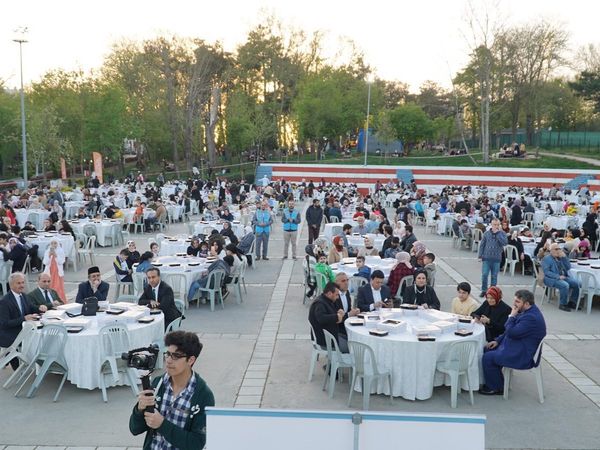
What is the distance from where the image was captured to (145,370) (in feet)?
11.3

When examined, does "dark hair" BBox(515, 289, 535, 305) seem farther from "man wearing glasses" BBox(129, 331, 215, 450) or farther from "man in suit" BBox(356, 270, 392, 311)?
"man wearing glasses" BBox(129, 331, 215, 450)

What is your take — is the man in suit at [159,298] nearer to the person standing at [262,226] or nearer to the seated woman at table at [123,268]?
the seated woman at table at [123,268]

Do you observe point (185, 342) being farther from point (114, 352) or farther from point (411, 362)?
point (114, 352)

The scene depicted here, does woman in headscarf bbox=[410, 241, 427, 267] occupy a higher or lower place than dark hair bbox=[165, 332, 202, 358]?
lower

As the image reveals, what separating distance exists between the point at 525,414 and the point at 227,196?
2575 centimetres

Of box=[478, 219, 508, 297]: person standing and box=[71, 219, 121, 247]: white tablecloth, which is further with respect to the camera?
box=[71, 219, 121, 247]: white tablecloth

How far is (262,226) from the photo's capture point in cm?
1742

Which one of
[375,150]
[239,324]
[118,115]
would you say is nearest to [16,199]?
[239,324]

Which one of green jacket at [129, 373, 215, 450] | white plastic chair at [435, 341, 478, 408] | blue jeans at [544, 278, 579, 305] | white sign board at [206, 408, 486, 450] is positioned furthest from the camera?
blue jeans at [544, 278, 579, 305]

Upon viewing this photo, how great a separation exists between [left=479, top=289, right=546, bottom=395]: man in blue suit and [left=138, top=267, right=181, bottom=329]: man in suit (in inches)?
163

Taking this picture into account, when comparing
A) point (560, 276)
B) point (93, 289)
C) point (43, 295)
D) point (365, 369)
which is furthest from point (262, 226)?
point (365, 369)

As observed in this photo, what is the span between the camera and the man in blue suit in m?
7.43

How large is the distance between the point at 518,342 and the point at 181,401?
5.10 m

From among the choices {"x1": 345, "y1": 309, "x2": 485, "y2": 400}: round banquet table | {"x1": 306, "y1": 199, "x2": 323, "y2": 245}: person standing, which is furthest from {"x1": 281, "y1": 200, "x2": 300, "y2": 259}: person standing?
{"x1": 345, "y1": 309, "x2": 485, "y2": 400}: round banquet table
